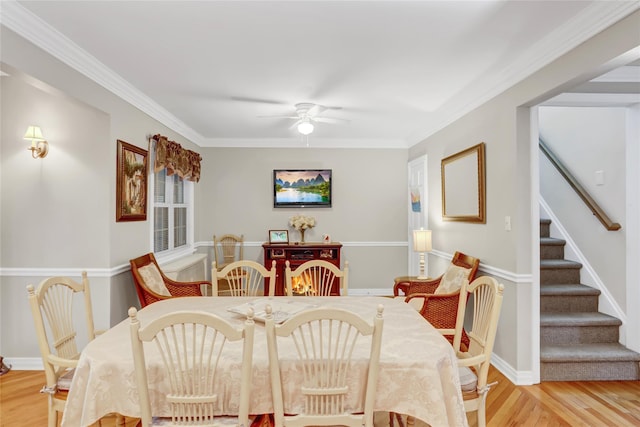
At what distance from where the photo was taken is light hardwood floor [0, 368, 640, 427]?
7.47 ft

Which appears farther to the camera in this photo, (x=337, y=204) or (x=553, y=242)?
(x=337, y=204)

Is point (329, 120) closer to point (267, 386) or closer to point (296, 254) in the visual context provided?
point (296, 254)

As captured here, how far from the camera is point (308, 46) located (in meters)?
2.45

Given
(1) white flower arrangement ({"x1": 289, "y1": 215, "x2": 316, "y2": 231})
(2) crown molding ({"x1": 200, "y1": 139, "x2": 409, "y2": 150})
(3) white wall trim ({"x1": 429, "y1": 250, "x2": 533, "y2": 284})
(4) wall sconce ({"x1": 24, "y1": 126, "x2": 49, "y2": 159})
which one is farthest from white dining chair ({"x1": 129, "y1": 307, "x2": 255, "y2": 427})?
(2) crown molding ({"x1": 200, "y1": 139, "x2": 409, "y2": 150})

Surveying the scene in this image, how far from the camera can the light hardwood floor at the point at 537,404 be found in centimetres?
228

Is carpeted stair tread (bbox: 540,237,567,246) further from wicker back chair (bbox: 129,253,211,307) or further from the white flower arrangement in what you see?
wicker back chair (bbox: 129,253,211,307)

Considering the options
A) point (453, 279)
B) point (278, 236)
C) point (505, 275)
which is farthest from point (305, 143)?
point (505, 275)

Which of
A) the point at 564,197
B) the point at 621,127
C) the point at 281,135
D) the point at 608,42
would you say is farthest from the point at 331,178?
the point at 608,42

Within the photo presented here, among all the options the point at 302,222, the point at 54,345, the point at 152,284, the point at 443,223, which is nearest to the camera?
the point at 54,345

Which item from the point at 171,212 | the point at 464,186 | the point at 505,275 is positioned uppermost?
the point at 464,186

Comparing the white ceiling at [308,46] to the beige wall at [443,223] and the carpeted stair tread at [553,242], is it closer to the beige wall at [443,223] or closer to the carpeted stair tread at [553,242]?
the beige wall at [443,223]

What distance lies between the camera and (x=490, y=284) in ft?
6.53

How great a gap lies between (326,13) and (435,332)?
6.41ft

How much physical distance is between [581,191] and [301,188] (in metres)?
3.68
